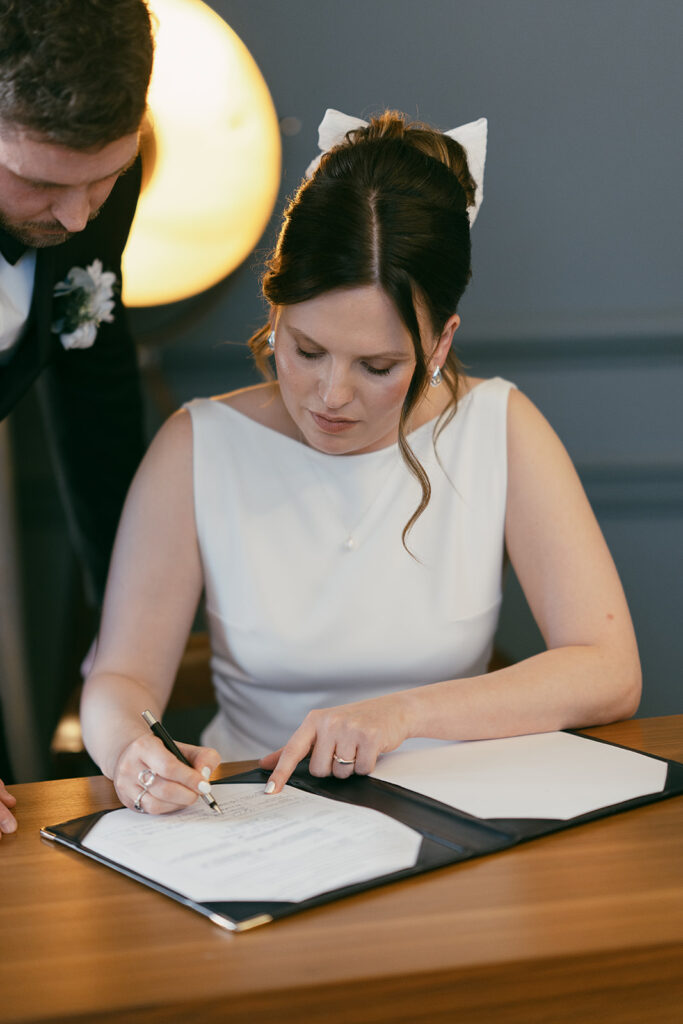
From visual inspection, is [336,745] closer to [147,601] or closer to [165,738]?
[165,738]

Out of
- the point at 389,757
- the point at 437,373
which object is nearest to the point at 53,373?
the point at 437,373

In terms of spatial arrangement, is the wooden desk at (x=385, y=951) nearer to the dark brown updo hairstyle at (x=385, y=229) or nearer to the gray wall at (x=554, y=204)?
the dark brown updo hairstyle at (x=385, y=229)

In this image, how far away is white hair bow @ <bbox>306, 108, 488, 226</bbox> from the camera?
4.84 ft

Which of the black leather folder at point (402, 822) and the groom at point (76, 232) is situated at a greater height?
the groom at point (76, 232)

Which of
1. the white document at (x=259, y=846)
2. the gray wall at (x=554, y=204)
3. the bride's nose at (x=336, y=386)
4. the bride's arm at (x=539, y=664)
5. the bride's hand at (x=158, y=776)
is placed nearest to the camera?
the white document at (x=259, y=846)

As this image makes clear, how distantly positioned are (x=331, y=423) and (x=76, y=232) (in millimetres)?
448

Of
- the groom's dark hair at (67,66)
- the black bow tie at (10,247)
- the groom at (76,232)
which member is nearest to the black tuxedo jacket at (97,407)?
the groom at (76,232)

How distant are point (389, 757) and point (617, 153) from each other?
1536mm

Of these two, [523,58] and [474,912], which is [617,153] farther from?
[474,912]

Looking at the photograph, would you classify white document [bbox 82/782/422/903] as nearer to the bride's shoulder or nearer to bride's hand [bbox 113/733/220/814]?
bride's hand [bbox 113/733/220/814]

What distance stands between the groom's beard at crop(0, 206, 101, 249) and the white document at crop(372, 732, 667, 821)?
75 cm

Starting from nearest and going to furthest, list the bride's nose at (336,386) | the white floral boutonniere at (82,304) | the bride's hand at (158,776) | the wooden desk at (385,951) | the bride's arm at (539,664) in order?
1. the wooden desk at (385,951)
2. the bride's hand at (158,776)
3. the bride's arm at (539,664)
4. the bride's nose at (336,386)
5. the white floral boutonniere at (82,304)

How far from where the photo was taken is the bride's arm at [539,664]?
1134mm

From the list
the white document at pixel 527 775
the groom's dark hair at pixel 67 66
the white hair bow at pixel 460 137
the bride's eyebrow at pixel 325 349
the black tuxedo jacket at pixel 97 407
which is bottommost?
the white document at pixel 527 775
